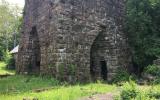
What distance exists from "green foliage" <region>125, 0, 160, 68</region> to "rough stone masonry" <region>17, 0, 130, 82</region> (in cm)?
70

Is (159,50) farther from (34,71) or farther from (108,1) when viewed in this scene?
(34,71)

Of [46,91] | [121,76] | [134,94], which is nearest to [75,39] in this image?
[121,76]

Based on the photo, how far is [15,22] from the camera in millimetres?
58594

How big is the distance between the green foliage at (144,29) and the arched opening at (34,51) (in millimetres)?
5833

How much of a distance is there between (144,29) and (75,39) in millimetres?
4406

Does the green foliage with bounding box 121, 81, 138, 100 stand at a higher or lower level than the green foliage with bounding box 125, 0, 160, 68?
lower

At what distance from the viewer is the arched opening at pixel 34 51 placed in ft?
63.6

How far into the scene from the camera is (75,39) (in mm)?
15781

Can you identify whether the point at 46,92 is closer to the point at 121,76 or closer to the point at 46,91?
the point at 46,91

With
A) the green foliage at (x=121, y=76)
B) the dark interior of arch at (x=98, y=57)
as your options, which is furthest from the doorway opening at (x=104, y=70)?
the green foliage at (x=121, y=76)

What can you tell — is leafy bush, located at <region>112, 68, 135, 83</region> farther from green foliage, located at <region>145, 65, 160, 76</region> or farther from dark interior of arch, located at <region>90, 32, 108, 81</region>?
green foliage, located at <region>145, 65, 160, 76</region>

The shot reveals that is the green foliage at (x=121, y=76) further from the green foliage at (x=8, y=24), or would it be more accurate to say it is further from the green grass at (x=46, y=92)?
the green foliage at (x=8, y=24)

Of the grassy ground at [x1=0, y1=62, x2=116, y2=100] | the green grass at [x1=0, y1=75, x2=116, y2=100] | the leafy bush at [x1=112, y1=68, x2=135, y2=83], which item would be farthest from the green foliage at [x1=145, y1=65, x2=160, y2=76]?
the green grass at [x1=0, y1=75, x2=116, y2=100]

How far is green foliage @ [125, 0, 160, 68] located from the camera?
17.5 meters
